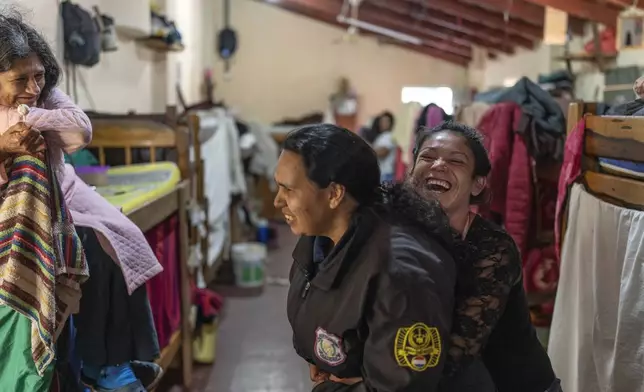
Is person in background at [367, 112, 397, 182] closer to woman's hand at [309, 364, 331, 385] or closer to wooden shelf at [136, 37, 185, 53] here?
wooden shelf at [136, 37, 185, 53]

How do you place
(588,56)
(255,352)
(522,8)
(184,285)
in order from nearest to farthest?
(184,285) → (255,352) → (588,56) → (522,8)

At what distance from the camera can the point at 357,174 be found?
3.89 ft

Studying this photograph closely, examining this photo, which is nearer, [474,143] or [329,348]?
[329,348]

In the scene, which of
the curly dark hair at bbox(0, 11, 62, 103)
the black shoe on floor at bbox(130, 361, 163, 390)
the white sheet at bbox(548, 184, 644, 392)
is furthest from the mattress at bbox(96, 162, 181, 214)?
the white sheet at bbox(548, 184, 644, 392)

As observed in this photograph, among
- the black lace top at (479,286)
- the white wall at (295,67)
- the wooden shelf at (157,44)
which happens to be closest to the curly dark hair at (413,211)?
the black lace top at (479,286)

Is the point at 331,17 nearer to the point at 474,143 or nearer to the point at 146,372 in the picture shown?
the point at 146,372

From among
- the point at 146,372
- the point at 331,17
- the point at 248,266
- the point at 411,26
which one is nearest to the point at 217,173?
the point at 248,266

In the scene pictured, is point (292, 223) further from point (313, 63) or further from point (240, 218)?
point (313, 63)

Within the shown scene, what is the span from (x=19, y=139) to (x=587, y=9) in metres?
5.01

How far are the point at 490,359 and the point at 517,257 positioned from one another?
0.83 ft

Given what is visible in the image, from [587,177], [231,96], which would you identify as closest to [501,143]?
[587,177]

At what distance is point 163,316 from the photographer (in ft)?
8.93

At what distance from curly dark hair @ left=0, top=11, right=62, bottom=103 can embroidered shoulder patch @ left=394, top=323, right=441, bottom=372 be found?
97 cm

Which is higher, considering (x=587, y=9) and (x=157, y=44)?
(x=587, y=9)
